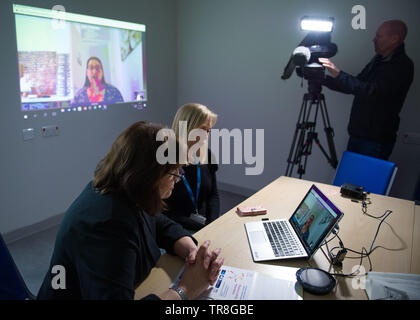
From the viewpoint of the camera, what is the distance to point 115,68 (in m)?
3.30

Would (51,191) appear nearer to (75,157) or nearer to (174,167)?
(75,157)

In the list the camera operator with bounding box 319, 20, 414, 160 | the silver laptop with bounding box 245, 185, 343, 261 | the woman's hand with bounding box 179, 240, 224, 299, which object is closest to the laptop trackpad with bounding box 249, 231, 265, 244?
the silver laptop with bounding box 245, 185, 343, 261

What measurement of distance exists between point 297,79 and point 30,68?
2.56m

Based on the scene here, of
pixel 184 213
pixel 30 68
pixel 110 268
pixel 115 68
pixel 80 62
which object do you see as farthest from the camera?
pixel 115 68

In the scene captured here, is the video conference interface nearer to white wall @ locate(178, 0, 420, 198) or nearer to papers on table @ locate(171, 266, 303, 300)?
papers on table @ locate(171, 266, 303, 300)

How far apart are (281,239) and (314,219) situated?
17 cm

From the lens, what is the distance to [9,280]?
3.82 feet

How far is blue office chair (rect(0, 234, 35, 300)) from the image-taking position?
1.13m

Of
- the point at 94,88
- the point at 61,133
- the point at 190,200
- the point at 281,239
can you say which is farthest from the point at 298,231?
the point at 94,88

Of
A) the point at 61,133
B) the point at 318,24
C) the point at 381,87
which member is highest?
the point at 318,24

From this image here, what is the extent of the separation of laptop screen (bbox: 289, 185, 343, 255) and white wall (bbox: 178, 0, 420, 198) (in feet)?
6.65

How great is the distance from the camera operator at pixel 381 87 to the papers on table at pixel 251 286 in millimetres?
2029

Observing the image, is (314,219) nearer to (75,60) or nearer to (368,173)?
(368,173)
